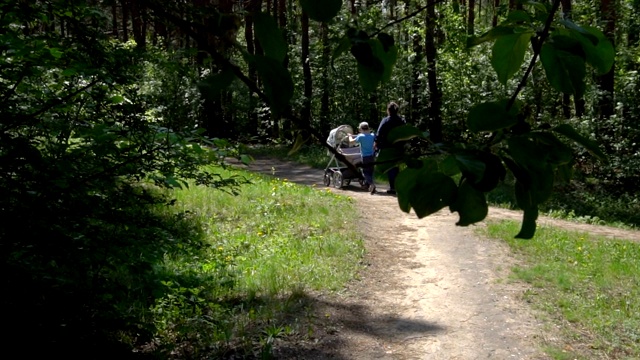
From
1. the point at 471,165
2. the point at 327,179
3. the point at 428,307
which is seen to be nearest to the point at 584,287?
the point at 428,307

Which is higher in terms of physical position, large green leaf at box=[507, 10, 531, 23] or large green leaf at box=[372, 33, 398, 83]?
large green leaf at box=[507, 10, 531, 23]

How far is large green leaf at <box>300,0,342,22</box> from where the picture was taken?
1063 mm

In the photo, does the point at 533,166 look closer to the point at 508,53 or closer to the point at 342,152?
the point at 508,53

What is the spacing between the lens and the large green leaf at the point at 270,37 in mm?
1010

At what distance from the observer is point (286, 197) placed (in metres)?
12.3

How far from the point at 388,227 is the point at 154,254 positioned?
21.6 ft

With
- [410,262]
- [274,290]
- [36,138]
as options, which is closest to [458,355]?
[274,290]

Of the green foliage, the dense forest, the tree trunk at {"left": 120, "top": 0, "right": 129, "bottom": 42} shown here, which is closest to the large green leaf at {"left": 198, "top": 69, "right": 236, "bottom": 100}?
the dense forest

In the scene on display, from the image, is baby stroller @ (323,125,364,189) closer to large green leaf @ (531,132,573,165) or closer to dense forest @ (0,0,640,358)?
dense forest @ (0,0,640,358)

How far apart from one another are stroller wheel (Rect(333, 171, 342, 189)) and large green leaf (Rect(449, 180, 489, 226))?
45.4ft

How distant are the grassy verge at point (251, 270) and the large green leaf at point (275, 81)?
4.58m

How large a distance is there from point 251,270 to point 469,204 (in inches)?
272

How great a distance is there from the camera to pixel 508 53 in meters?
1.27

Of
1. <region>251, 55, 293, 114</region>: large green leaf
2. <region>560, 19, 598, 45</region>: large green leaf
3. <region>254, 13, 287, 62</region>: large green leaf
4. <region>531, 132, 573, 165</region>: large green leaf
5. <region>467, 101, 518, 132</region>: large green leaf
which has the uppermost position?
<region>560, 19, 598, 45</region>: large green leaf
